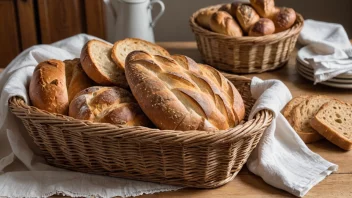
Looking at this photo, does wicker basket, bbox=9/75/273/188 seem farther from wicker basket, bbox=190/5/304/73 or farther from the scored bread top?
wicker basket, bbox=190/5/304/73

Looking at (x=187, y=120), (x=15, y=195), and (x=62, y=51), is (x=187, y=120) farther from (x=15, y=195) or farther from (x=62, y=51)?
(x=62, y=51)

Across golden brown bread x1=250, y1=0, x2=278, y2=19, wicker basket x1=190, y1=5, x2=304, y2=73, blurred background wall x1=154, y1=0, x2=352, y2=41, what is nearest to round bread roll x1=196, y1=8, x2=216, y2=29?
wicker basket x1=190, y1=5, x2=304, y2=73

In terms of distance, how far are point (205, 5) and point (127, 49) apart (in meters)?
1.35

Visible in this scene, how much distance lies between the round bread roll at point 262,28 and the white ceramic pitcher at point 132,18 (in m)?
0.37

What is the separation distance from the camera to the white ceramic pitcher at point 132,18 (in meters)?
1.79

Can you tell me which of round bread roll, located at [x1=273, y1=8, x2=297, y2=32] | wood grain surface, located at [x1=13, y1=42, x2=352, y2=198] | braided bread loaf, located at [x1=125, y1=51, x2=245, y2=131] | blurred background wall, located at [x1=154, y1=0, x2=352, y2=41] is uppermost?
braided bread loaf, located at [x1=125, y1=51, x2=245, y2=131]

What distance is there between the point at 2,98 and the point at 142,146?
39 centimetres

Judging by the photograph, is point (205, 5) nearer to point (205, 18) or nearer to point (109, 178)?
point (205, 18)

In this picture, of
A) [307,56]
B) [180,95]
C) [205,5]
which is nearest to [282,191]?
[180,95]

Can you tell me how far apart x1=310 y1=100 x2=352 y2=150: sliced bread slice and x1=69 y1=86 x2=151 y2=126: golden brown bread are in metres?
0.44

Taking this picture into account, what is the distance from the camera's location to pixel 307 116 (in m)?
1.38

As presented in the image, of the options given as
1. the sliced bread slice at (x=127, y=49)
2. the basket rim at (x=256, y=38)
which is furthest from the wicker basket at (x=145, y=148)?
the basket rim at (x=256, y=38)

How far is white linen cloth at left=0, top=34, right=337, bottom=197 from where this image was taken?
1098 mm

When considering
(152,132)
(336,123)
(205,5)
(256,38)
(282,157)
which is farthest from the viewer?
(205,5)
